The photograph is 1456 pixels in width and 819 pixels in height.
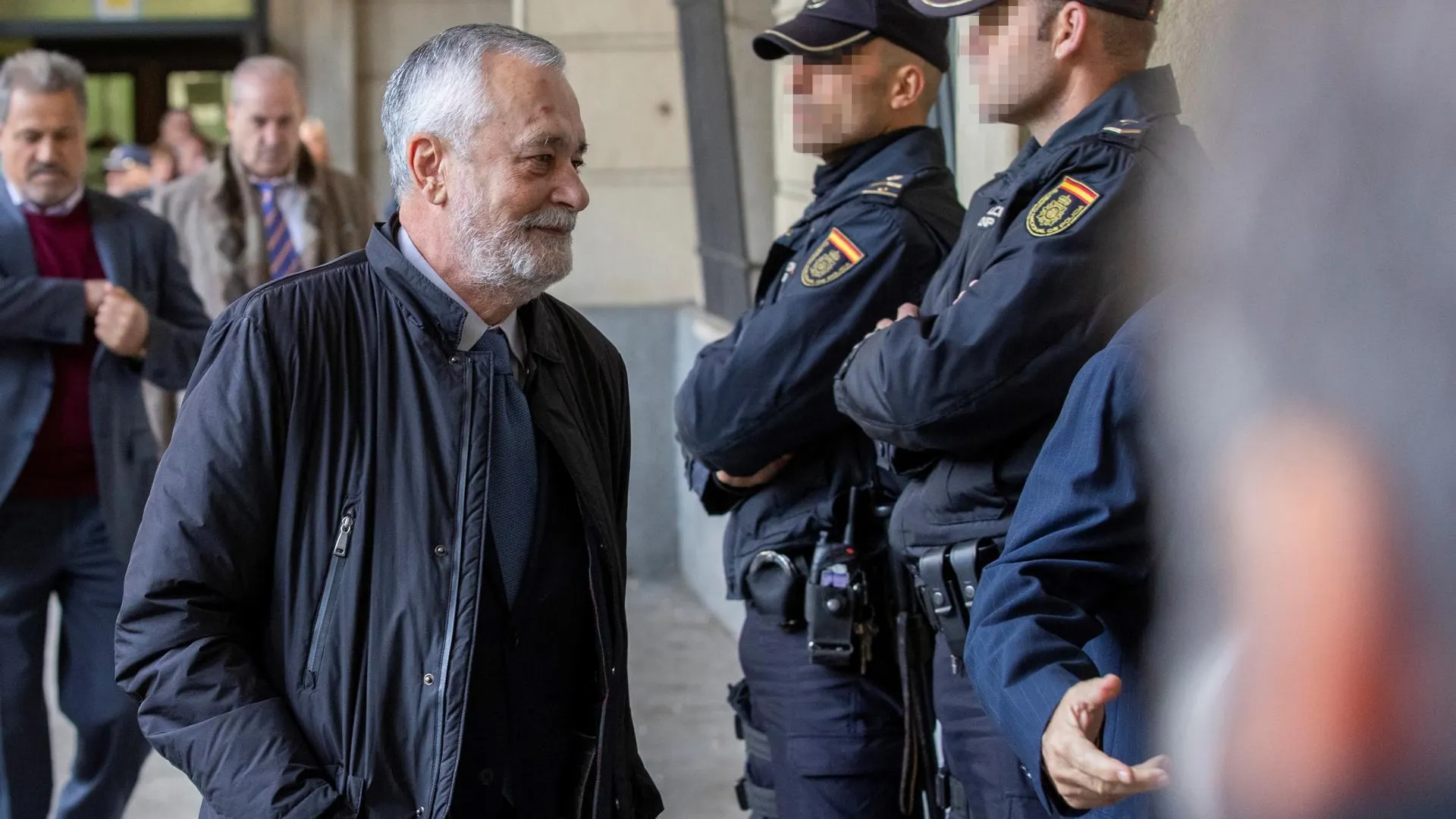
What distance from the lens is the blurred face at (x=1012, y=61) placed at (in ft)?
8.90

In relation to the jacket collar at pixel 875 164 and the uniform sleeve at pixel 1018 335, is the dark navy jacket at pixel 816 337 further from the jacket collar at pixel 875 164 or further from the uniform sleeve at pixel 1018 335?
the uniform sleeve at pixel 1018 335

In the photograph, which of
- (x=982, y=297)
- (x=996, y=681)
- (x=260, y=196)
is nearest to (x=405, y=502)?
(x=996, y=681)

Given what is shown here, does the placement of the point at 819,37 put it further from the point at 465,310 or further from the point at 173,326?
the point at 173,326

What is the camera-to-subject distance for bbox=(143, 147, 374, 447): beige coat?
571 centimetres

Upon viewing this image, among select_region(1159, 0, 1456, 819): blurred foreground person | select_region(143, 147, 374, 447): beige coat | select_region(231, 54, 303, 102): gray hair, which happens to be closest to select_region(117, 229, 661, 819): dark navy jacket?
select_region(1159, 0, 1456, 819): blurred foreground person

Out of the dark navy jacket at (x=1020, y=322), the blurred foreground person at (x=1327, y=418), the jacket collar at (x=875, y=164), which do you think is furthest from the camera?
the jacket collar at (x=875, y=164)

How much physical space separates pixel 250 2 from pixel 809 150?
12421mm

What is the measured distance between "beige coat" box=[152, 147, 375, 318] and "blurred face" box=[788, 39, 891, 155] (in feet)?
9.04

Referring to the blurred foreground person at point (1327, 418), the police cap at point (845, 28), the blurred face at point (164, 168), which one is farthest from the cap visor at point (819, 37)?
the blurred face at point (164, 168)

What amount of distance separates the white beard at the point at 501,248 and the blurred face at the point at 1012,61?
0.90 m

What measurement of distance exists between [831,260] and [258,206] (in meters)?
3.19

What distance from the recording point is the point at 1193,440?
46.9 inches

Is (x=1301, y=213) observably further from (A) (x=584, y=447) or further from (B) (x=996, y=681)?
(A) (x=584, y=447)

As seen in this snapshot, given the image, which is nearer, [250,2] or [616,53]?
[616,53]
